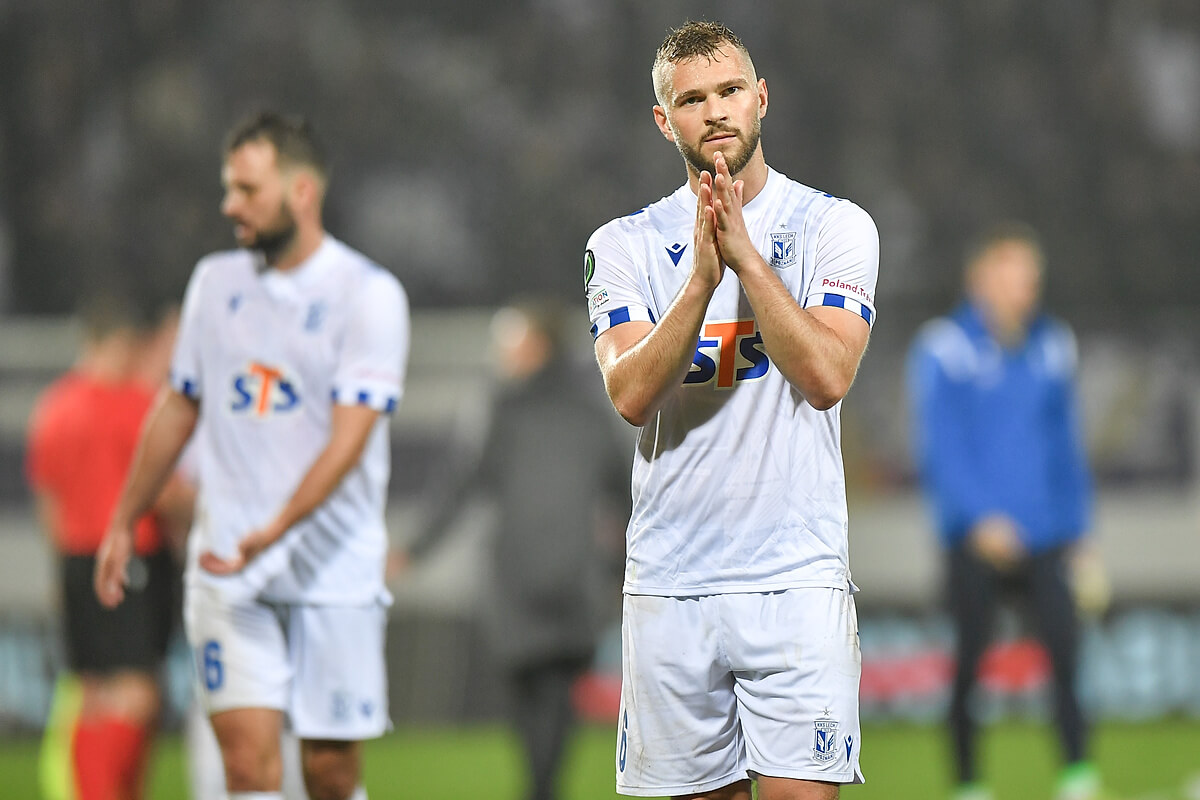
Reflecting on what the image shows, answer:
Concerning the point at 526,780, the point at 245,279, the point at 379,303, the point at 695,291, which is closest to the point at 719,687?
the point at 695,291

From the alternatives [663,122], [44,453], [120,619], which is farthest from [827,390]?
[44,453]

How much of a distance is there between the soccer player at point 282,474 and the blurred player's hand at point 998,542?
297 centimetres

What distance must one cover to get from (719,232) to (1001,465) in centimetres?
409

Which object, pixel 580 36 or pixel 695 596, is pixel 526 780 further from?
pixel 580 36

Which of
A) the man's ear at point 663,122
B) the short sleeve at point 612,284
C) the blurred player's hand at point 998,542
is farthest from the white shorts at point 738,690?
the blurred player's hand at point 998,542

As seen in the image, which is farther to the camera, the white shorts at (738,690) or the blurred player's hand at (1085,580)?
the blurred player's hand at (1085,580)

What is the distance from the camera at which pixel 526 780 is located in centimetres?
618

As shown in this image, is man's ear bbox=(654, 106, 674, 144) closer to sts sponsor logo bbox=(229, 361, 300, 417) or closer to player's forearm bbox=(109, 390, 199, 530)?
sts sponsor logo bbox=(229, 361, 300, 417)

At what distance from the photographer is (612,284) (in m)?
3.32

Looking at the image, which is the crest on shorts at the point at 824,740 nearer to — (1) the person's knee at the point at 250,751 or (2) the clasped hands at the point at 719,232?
(2) the clasped hands at the point at 719,232

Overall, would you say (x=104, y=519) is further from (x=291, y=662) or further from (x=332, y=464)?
(x=332, y=464)

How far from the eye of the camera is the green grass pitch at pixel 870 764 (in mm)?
7426

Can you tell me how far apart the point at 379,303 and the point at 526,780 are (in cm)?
248

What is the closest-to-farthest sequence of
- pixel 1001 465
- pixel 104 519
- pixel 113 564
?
pixel 113 564 < pixel 104 519 < pixel 1001 465
